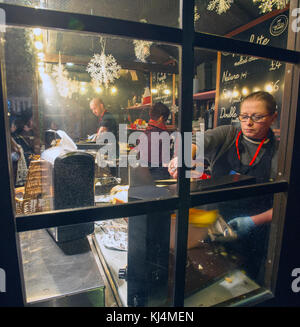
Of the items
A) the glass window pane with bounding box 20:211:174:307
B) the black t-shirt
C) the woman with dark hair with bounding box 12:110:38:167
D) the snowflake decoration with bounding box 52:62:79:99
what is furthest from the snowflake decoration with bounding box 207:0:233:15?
the glass window pane with bounding box 20:211:174:307

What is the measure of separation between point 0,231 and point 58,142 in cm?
50

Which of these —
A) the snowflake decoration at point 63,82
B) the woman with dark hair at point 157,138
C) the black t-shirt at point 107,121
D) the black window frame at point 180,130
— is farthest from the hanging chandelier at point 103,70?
the black window frame at point 180,130

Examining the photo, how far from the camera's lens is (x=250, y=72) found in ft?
5.82

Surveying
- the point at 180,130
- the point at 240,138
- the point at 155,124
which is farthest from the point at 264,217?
the point at 155,124

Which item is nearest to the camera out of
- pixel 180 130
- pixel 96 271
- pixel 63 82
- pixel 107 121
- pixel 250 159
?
pixel 180 130

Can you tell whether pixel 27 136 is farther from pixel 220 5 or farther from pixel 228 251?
pixel 220 5

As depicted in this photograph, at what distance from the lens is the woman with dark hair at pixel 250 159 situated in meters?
0.93

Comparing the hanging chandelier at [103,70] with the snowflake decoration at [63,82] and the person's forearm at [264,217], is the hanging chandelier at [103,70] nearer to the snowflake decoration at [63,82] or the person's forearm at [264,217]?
the snowflake decoration at [63,82]

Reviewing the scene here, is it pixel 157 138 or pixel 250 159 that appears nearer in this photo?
pixel 250 159

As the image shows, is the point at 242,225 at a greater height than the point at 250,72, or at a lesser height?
lesser

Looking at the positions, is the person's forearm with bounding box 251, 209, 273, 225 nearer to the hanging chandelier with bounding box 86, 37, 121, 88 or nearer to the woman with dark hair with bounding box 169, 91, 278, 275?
the woman with dark hair with bounding box 169, 91, 278, 275

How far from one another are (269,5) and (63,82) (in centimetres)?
146
